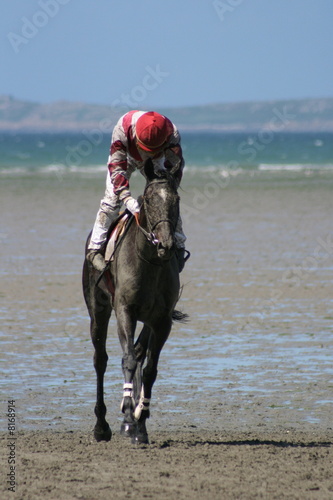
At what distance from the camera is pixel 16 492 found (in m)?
5.49

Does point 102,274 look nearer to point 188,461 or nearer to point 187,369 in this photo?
point 188,461

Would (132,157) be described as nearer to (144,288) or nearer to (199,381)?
(144,288)

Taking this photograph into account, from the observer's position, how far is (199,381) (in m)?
8.70

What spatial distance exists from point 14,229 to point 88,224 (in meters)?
1.85

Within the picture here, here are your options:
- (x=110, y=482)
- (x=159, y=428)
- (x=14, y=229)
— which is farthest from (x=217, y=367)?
(x=14, y=229)

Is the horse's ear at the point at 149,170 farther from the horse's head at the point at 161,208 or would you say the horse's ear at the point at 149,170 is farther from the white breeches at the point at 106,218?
the white breeches at the point at 106,218

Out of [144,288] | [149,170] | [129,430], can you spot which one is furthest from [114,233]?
[129,430]

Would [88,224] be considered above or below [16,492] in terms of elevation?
above

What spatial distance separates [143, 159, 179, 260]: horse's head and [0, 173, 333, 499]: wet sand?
1.48m

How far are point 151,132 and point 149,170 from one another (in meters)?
0.37

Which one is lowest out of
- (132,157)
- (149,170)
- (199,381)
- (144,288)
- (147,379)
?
(199,381)

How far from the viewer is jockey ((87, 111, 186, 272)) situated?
22.0 ft

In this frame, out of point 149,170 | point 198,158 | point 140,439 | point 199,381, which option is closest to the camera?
point 149,170

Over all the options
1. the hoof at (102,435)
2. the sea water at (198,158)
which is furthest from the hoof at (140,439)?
the sea water at (198,158)
